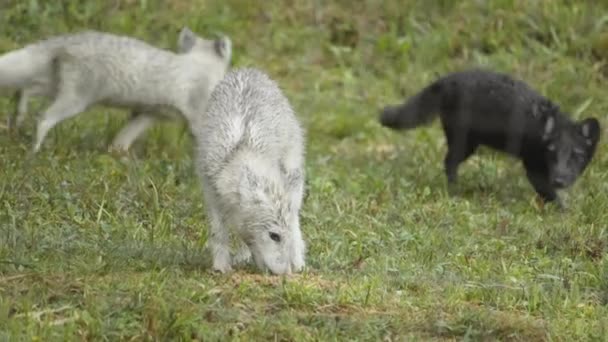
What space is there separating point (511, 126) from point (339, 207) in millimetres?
2221

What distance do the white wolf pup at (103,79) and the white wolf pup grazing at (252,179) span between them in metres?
2.87

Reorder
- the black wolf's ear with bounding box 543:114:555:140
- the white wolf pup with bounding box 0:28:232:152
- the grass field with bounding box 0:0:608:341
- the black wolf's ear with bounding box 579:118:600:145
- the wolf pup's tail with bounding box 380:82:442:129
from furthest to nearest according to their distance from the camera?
the wolf pup's tail with bounding box 380:82:442:129, the black wolf's ear with bounding box 543:114:555:140, the black wolf's ear with bounding box 579:118:600:145, the white wolf pup with bounding box 0:28:232:152, the grass field with bounding box 0:0:608:341

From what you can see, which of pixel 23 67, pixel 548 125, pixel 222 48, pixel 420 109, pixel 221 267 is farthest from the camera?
pixel 222 48

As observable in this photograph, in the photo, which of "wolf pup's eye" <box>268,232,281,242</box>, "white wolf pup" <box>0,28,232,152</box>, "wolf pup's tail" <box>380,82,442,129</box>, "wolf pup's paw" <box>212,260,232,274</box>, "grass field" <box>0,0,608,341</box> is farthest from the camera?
"wolf pup's tail" <box>380,82,442,129</box>

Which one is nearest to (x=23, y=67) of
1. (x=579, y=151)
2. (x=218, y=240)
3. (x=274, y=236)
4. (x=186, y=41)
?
(x=186, y=41)

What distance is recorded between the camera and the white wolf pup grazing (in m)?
7.23

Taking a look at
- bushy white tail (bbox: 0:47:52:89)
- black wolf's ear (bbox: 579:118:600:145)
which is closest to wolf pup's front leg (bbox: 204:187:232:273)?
bushy white tail (bbox: 0:47:52:89)

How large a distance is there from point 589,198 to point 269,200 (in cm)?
378

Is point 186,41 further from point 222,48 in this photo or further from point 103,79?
point 103,79

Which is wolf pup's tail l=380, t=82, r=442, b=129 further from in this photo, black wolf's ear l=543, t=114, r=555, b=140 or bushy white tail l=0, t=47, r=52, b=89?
bushy white tail l=0, t=47, r=52, b=89

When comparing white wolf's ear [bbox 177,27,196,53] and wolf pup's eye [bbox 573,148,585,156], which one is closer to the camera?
wolf pup's eye [bbox 573,148,585,156]

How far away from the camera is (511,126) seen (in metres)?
11.2

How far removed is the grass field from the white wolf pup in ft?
0.69

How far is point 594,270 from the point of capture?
26.4 feet
